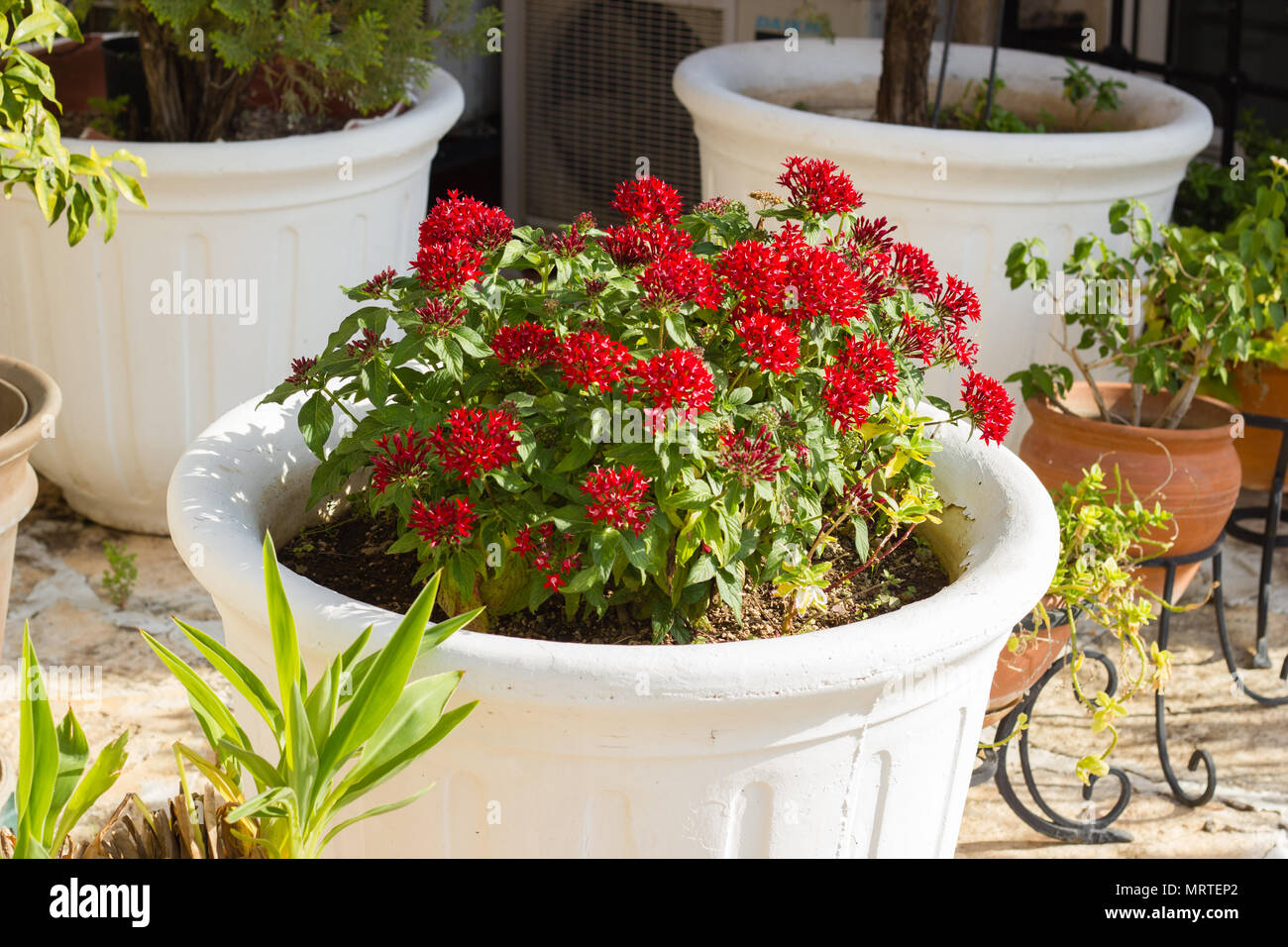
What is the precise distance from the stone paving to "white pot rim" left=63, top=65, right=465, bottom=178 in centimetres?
74

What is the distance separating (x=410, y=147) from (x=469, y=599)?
4.96 ft

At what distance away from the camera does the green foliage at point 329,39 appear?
2.30 m

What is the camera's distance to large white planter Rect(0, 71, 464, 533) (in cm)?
236

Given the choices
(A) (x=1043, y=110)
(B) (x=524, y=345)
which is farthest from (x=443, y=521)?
(A) (x=1043, y=110)

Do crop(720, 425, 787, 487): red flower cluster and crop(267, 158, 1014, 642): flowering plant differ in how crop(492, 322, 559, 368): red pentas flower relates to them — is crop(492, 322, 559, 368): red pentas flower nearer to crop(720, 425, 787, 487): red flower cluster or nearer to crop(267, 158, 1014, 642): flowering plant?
crop(267, 158, 1014, 642): flowering plant

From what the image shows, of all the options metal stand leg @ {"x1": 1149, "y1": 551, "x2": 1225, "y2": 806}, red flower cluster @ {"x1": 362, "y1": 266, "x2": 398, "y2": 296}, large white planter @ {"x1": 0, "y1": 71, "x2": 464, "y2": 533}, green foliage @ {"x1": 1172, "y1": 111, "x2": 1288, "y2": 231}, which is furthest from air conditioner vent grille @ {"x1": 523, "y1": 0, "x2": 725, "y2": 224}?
red flower cluster @ {"x1": 362, "y1": 266, "x2": 398, "y2": 296}

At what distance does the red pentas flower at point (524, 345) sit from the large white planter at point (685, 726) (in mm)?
245

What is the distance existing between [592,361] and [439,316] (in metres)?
0.16

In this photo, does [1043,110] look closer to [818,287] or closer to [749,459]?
[818,287]

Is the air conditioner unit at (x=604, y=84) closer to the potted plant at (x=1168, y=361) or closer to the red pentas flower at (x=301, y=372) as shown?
the potted plant at (x=1168, y=361)

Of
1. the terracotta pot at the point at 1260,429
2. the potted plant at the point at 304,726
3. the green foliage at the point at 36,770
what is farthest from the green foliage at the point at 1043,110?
the green foliage at the point at 36,770

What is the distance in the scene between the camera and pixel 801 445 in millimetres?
1192

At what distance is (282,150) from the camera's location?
2348 mm
